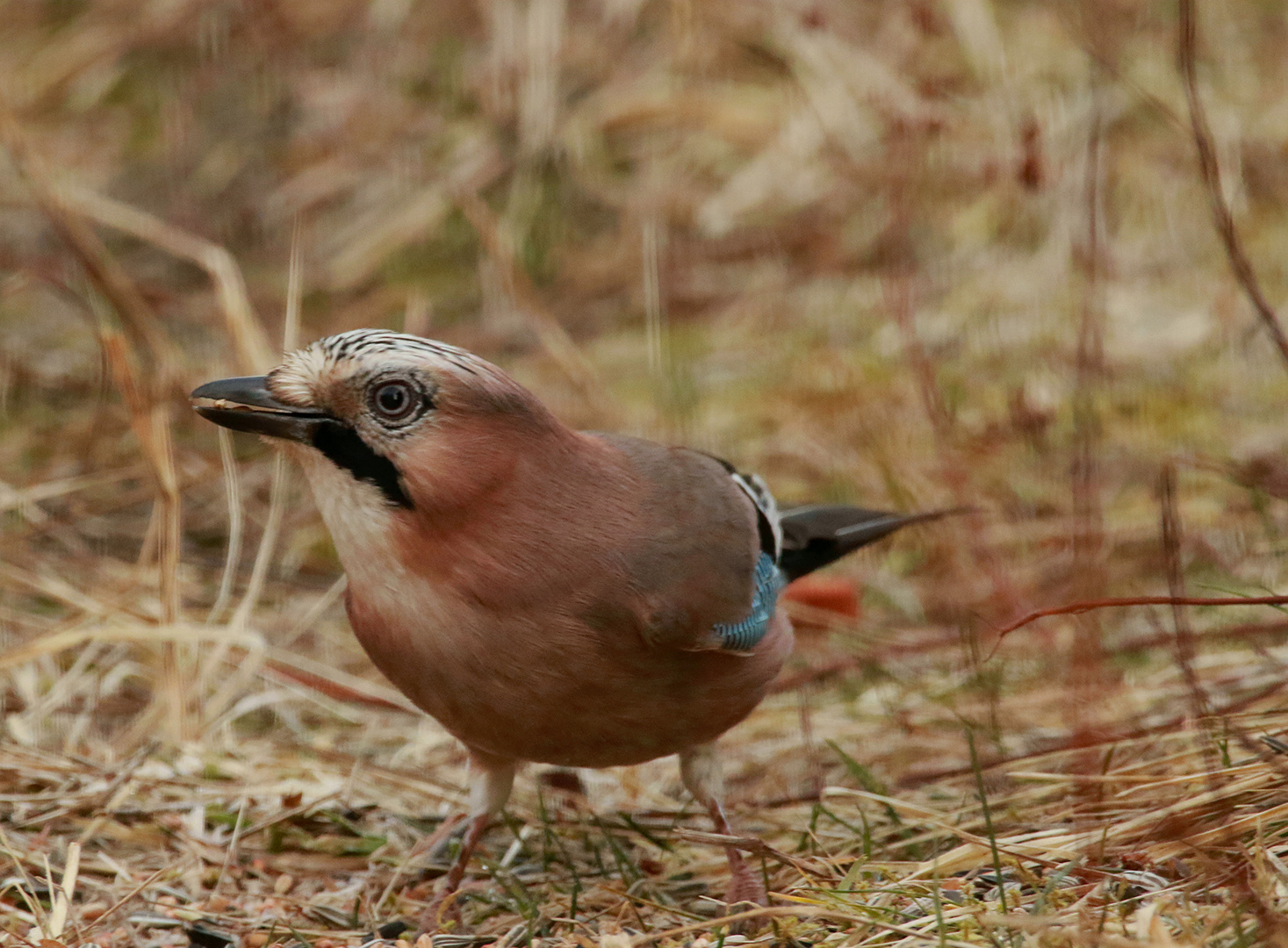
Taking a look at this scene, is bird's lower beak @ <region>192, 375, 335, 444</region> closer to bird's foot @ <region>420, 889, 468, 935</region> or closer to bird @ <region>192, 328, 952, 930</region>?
bird @ <region>192, 328, 952, 930</region>

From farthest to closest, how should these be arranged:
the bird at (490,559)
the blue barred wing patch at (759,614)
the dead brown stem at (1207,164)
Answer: the blue barred wing patch at (759,614)
the bird at (490,559)
the dead brown stem at (1207,164)

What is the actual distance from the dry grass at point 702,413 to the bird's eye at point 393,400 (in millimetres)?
1128

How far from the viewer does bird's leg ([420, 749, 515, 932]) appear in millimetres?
3670

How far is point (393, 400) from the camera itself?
3.27 meters

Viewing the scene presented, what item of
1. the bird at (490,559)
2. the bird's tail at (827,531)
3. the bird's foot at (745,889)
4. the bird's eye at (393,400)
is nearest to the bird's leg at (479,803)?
the bird at (490,559)

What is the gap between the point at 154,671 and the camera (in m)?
4.62

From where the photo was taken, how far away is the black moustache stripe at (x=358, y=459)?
327cm

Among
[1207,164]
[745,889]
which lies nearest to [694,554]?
[745,889]

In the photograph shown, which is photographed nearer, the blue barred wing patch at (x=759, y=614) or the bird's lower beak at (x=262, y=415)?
the bird's lower beak at (x=262, y=415)

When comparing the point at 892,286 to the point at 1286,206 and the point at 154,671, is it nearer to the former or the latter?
the point at 154,671

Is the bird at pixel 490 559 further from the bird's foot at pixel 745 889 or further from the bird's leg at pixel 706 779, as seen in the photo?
the bird's leg at pixel 706 779

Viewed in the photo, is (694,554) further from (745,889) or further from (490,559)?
(745,889)

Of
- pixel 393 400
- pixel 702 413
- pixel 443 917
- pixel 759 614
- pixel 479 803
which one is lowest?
pixel 443 917

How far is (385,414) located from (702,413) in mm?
3366
